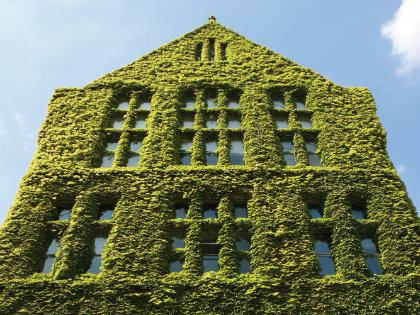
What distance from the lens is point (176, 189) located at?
14211mm

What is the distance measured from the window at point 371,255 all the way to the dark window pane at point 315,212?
1.73 meters

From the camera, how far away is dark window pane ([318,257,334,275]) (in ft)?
41.3

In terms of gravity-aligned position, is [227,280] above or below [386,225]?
below

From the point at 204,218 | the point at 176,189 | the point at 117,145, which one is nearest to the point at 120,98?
the point at 117,145

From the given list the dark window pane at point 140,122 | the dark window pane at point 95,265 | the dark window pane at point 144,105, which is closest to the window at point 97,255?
the dark window pane at point 95,265

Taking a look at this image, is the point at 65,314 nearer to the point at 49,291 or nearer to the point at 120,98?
the point at 49,291

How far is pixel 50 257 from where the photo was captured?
13.0m

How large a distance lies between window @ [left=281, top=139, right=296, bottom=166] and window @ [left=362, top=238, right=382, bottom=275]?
14.0 ft

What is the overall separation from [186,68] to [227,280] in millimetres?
11798

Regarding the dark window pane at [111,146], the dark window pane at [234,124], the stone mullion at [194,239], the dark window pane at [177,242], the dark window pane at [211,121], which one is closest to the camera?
the stone mullion at [194,239]

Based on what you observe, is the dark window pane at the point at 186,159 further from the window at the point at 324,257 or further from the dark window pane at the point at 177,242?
the window at the point at 324,257

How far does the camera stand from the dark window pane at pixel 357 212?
14.2 metres

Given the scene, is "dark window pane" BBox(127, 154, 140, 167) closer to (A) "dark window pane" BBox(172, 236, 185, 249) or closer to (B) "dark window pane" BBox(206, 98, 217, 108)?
(A) "dark window pane" BBox(172, 236, 185, 249)

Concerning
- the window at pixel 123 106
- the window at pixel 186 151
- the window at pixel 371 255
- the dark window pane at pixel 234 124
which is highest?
the window at pixel 123 106
